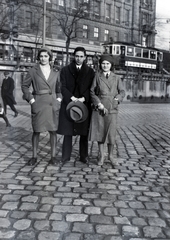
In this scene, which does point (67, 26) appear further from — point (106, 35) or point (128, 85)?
point (106, 35)

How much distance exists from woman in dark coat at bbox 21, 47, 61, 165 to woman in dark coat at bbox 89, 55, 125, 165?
0.63 meters

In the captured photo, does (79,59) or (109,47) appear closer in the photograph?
(79,59)

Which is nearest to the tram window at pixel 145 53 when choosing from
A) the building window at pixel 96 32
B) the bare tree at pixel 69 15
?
the building window at pixel 96 32

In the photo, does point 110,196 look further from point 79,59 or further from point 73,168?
point 79,59

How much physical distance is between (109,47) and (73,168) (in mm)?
33577

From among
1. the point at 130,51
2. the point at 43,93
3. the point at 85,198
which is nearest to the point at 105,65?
the point at 43,93

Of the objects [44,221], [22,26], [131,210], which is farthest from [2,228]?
[22,26]

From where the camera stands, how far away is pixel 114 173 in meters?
5.25

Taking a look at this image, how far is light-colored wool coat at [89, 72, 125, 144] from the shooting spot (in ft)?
18.4

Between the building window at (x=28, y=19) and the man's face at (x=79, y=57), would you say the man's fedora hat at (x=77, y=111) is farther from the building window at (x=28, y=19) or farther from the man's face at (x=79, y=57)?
the building window at (x=28, y=19)

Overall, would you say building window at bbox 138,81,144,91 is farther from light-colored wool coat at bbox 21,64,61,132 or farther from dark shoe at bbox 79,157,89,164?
light-colored wool coat at bbox 21,64,61,132

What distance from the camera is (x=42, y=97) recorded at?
553 centimetres

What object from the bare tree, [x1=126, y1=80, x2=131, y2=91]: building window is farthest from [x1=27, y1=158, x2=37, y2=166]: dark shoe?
[x1=126, y1=80, x2=131, y2=91]: building window

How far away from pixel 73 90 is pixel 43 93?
54 cm
